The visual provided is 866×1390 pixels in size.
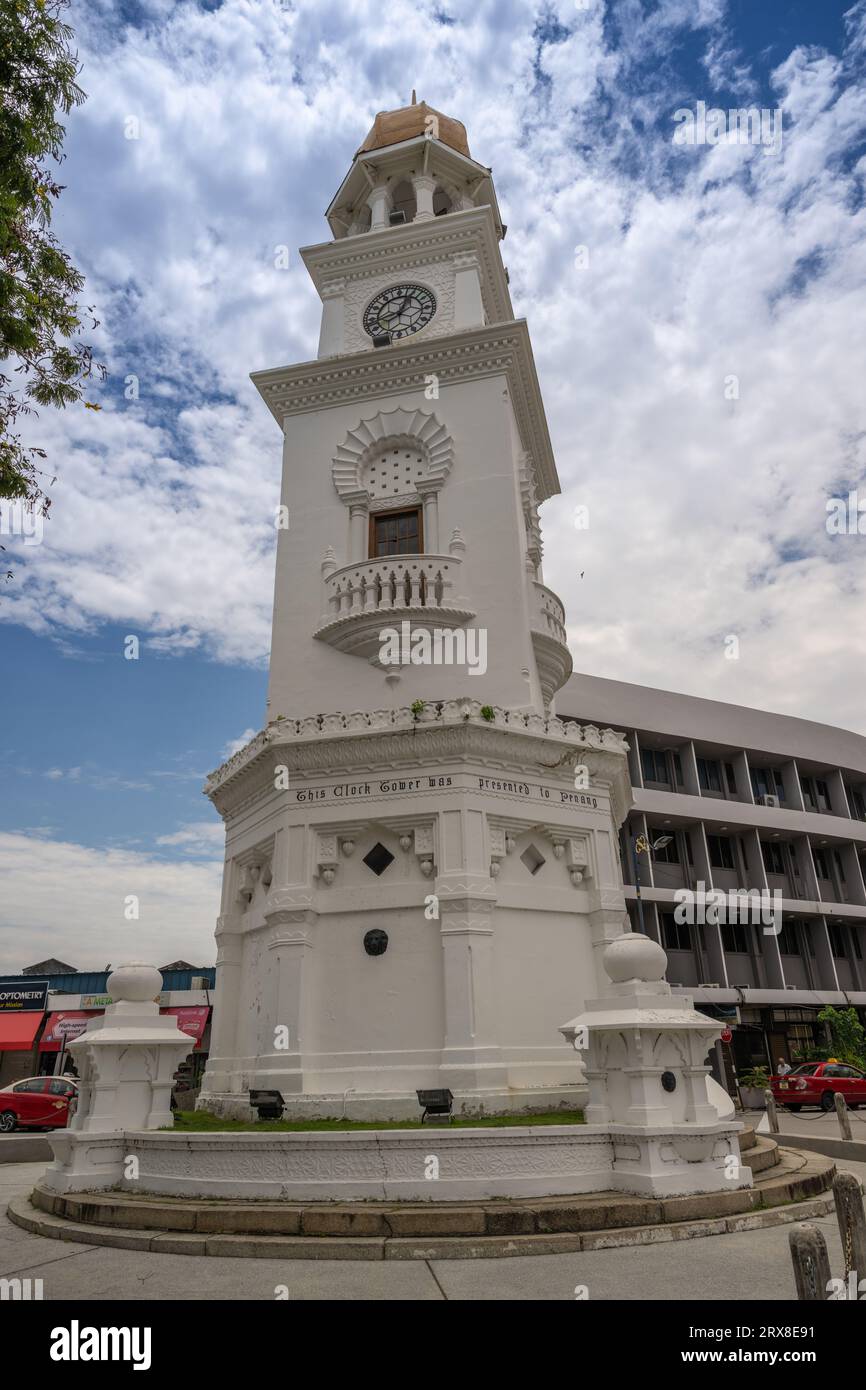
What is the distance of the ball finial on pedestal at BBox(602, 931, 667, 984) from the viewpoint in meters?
10.8

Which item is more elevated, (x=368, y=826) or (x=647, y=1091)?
(x=368, y=826)

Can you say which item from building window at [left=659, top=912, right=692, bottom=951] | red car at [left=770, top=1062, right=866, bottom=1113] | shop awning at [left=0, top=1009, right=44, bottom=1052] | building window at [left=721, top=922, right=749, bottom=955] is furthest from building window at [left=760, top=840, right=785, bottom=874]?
shop awning at [left=0, top=1009, right=44, bottom=1052]

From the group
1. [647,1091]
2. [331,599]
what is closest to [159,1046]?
[647,1091]

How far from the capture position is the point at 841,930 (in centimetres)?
4406

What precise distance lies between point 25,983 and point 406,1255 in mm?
39725

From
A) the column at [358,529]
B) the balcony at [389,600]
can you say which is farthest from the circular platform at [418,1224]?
the column at [358,529]

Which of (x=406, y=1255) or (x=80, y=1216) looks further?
(x=80, y=1216)

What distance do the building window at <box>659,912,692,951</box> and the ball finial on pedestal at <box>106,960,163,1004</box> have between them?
30850 mm

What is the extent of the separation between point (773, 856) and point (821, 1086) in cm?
1666

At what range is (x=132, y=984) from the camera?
40.8 ft

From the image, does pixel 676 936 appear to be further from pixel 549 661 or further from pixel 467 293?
pixel 467 293

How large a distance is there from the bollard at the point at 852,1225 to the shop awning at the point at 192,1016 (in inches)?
1424
